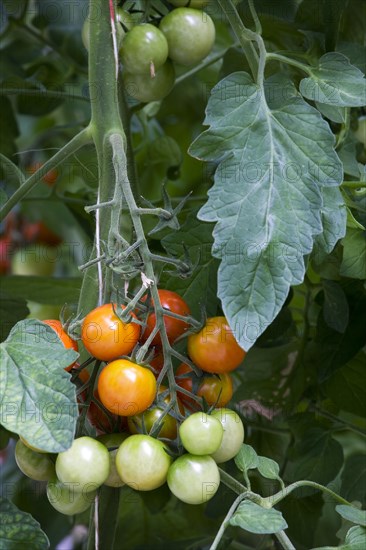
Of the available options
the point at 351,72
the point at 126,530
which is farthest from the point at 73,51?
the point at 126,530

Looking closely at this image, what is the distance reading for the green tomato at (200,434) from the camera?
20.1 inches

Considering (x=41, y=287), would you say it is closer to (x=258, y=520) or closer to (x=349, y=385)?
(x=349, y=385)

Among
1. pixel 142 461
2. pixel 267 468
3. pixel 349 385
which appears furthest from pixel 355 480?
pixel 142 461

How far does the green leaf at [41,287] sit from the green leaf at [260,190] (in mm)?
383

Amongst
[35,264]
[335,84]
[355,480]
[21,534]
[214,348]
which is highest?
[335,84]

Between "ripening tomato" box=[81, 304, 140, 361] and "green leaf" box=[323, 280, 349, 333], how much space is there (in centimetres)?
24

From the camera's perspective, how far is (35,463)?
1.82 feet

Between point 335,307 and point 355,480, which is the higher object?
point 335,307

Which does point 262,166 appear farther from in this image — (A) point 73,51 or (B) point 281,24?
(A) point 73,51

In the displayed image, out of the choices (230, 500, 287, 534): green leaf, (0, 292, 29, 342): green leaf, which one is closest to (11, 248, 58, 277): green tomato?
(0, 292, 29, 342): green leaf

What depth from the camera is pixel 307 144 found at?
58 cm

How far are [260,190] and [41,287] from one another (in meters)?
0.44

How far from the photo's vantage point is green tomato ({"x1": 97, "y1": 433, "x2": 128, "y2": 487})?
549 millimetres

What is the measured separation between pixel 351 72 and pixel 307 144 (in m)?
0.09
